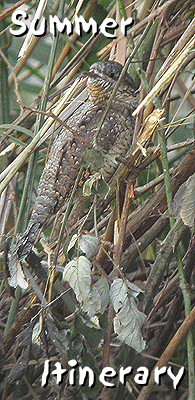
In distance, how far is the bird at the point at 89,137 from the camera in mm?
1274

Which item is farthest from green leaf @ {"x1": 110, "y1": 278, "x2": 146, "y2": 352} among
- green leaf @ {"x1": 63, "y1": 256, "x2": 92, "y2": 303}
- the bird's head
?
the bird's head

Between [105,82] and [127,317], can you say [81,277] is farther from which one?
[105,82]

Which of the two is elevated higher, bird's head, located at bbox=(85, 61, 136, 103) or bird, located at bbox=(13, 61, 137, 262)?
bird's head, located at bbox=(85, 61, 136, 103)

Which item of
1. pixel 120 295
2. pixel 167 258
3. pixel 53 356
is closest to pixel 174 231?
pixel 167 258

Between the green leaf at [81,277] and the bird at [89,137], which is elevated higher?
the bird at [89,137]

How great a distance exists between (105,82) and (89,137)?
14cm

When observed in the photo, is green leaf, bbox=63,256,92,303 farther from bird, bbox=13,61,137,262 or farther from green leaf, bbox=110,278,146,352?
bird, bbox=13,61,137,262

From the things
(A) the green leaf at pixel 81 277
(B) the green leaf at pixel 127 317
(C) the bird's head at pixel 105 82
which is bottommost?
(B) the green leaf at pixel 127 317

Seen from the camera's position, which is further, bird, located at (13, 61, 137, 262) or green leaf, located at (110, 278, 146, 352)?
bird, located at (13, 61, 137, 262)

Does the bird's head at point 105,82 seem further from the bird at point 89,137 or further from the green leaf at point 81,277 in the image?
the green leaf at point 81,277

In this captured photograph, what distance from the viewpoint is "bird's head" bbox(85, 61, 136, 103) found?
1292 mm

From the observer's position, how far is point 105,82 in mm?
1325

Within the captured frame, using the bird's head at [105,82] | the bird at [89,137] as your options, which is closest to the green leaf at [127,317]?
the bird at [89,137]

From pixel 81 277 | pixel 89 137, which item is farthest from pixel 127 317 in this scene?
pixel 89 137
